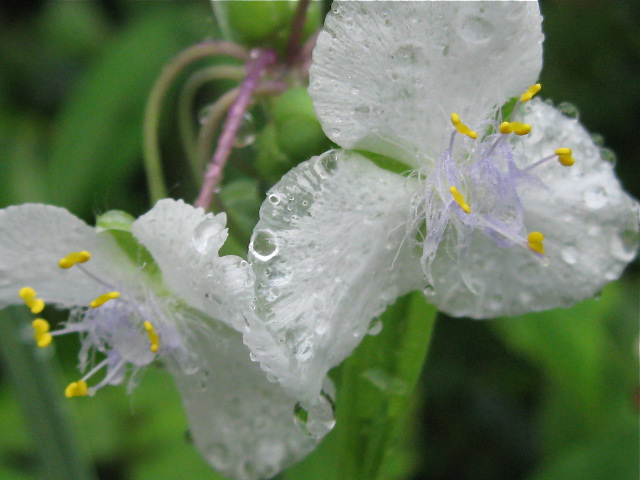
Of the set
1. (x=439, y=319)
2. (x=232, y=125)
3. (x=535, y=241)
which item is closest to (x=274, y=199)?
(x=232, y=125)

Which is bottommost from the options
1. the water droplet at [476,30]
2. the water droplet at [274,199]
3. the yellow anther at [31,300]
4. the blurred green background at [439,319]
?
the blurred green background at [439,319]

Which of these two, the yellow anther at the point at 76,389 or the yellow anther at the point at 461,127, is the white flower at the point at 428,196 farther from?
the yellow anther at the point at 76,389

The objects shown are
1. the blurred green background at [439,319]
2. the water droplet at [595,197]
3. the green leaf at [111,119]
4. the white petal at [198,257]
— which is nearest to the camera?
the white petal at [198,257]

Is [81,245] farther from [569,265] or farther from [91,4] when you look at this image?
[91,4]

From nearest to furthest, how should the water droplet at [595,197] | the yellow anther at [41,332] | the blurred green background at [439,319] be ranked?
the yellow anther at [41,332] → the water droplet at [595,197] → the blurred green background at [439,319]

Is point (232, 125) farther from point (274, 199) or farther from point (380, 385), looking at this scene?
point (380, 385)

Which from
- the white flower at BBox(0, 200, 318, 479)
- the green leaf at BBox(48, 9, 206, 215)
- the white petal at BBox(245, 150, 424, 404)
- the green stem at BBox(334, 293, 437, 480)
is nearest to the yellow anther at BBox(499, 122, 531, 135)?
the white petal at BBox(245, 150, 424, 404)

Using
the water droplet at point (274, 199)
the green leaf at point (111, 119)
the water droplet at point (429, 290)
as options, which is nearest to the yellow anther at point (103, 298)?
the water droplet at point (274, 199)
